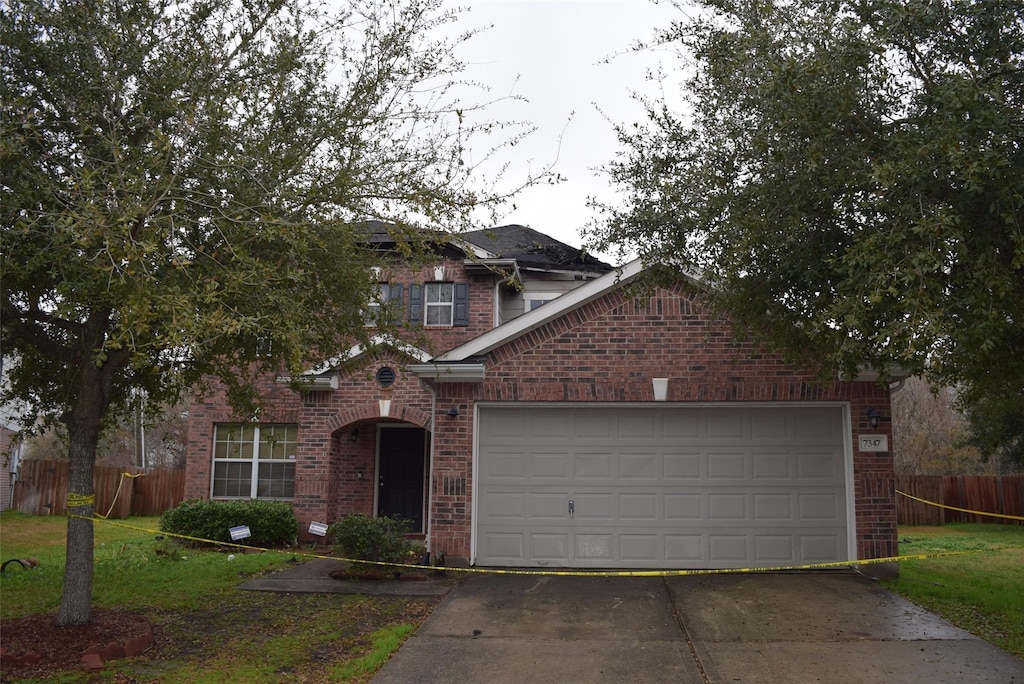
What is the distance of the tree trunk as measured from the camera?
8.03 m

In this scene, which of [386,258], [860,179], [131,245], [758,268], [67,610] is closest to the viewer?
[131,245]

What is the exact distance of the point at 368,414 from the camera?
15.3 m

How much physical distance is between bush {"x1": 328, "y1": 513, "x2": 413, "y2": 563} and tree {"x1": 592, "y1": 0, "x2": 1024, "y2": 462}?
524 centimetres

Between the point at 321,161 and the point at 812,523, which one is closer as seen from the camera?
the point at 321,161

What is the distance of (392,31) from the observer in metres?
8.35

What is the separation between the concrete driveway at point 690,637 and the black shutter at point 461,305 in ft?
24.7

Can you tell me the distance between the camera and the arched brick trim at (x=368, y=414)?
15.2 m

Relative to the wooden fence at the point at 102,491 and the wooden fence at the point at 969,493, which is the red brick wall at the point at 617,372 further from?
the wooden fence at the point at 102,491

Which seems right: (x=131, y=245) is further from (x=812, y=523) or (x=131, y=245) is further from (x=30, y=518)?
(x=30, y=518)

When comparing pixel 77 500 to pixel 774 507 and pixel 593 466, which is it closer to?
pixel 593 466

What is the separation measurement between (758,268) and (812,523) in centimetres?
453

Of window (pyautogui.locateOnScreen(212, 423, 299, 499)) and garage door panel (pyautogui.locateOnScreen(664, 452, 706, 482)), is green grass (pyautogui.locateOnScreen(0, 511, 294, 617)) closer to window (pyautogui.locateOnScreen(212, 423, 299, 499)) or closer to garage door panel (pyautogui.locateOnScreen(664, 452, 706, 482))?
window (pyautogui.locateOnScreen(212, 423, 299, 499))

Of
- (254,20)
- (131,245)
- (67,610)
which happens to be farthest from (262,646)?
(254,20)

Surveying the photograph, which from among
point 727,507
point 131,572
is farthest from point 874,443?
point 131,572
